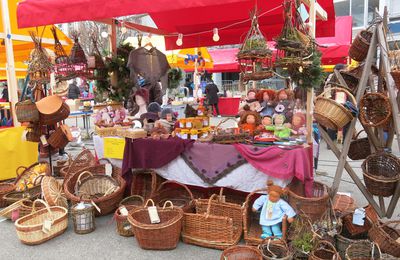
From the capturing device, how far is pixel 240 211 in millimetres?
3707

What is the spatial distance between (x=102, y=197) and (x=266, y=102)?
2.80m

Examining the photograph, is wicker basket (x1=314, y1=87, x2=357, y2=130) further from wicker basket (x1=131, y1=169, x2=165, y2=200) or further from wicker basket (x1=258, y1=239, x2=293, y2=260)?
wicker basket (x1=131, y1=169, x2=165, y2=200)

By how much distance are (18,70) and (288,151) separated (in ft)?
43.5

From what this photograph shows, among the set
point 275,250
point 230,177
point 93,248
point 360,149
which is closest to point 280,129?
point 230,177

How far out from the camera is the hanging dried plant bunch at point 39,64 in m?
4.83

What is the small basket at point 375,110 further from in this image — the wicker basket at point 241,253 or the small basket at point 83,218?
the small basket at point 83,218

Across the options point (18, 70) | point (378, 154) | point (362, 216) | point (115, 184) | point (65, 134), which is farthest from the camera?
point (18, 70)

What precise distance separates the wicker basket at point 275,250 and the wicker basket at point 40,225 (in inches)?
87.9

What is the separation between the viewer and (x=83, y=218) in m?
3.88

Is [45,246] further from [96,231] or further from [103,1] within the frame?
[103,1]

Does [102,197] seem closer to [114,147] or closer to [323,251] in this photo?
[114,147]

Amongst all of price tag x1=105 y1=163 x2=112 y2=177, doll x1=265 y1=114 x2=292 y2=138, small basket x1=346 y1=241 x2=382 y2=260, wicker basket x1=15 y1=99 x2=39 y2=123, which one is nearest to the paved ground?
price tag x1=105 y1=163 x2=112 y2=177

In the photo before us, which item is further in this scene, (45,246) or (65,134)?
(65,134)

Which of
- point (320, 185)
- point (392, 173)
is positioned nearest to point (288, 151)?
point (320, 185)
